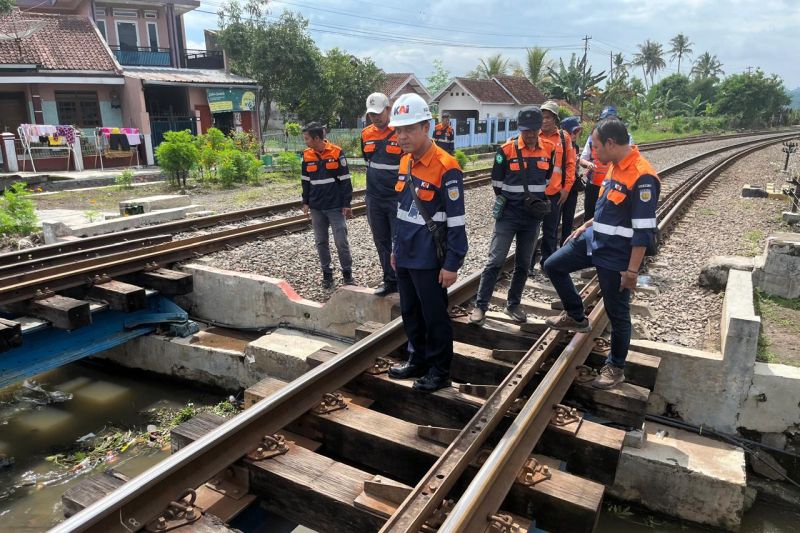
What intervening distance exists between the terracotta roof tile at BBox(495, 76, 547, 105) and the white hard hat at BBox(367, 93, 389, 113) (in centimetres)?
3719

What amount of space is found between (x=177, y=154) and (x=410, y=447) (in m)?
13.4

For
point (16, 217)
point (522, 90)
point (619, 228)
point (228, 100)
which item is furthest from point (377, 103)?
point (522, 90)

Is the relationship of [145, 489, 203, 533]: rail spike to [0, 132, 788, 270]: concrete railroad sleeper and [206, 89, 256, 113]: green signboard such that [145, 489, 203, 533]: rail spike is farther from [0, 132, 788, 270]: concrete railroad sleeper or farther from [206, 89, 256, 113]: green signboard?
[206, 89, 256, 113]: green signboard

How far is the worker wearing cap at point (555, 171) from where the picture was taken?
5.54 metres

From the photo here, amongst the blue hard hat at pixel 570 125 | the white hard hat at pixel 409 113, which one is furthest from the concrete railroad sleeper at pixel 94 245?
the blue hard hat at pixel 570 125

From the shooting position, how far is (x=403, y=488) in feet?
9.10

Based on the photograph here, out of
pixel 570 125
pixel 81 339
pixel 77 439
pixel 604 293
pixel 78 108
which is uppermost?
pixel 78 108

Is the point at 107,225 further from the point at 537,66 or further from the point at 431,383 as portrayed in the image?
the point at 537,66

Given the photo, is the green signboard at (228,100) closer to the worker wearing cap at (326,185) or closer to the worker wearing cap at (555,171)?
the worker wearing cap at (326,185)

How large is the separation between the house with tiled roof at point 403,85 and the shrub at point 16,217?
1337 inches

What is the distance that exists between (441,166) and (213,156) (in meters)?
14.1

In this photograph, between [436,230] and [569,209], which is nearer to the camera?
[436,230]

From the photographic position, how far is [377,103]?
570 cm

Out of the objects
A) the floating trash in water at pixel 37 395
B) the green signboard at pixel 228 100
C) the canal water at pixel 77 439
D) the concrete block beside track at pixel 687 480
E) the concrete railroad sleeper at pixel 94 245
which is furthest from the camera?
the green signboard at pixel 228 100
